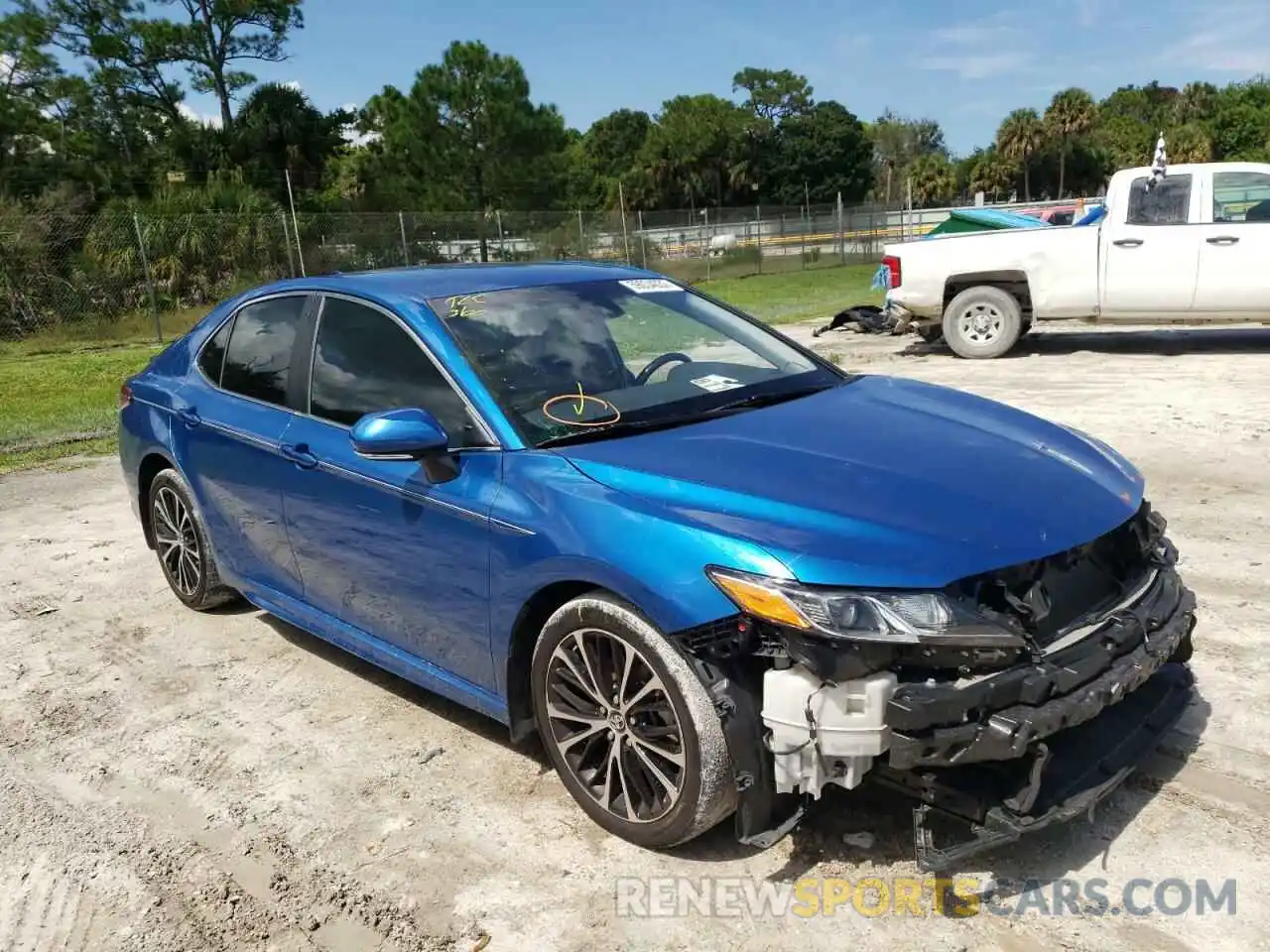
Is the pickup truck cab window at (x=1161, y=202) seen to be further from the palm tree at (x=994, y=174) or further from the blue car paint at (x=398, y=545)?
the palm tree at (x=994, y=174)

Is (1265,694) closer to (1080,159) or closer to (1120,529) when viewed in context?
(1120,529)

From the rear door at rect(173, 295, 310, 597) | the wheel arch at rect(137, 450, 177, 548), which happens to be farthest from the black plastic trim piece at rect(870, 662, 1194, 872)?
the wheel arch at rect(137, 450, 177, 548)

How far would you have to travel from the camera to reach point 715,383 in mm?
3834

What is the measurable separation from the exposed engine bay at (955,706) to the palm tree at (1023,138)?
8111 cm

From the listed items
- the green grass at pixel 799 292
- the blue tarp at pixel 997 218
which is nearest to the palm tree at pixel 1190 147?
the green grass at pixel 799 292

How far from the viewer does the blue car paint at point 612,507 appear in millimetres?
2701

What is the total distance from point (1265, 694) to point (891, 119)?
129 metres

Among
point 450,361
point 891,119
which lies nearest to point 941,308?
point 450,361

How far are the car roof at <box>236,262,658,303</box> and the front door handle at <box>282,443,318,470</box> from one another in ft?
2.06

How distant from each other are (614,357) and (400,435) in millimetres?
982

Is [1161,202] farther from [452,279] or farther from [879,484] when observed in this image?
[879,484]

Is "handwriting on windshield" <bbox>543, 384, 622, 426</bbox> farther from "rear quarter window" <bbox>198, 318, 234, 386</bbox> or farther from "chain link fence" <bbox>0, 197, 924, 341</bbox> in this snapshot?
"chain link fence" <bbox>0, 197, 924, 341</bbox>

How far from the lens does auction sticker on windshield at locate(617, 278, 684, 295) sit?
427cm

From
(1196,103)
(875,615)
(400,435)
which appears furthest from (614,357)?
(1196,103)
